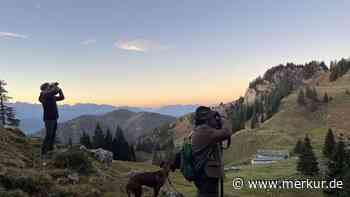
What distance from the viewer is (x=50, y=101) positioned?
686 inches

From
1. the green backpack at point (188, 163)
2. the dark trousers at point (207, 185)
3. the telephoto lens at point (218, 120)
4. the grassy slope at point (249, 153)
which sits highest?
the telephoto lens at point (218, 120)

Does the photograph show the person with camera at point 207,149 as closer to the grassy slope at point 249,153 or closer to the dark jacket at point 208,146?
the dark jacket at point 208,146

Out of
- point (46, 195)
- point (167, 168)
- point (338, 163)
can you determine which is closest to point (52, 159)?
point (46, 195)

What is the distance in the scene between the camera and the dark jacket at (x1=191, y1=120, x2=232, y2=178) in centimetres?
857

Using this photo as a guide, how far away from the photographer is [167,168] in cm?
1292

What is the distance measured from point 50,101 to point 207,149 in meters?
10.9

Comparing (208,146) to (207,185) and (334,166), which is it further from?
(334,166)

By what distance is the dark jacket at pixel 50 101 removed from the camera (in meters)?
17.2

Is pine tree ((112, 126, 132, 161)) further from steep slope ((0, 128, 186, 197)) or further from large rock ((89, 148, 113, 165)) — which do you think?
steep slope ((0, 128, 186, 197))

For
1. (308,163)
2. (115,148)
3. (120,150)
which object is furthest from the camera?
(120,150)

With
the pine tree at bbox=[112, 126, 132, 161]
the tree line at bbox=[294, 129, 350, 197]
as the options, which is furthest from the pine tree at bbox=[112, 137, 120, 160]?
the tree line at bbox=[294, 129, 350, 197]

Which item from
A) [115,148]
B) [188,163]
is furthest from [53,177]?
[115,148]

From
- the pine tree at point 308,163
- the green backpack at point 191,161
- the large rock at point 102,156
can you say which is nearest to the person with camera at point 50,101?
the large rock at point 102,156

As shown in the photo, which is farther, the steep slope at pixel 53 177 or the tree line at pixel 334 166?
the tree line at pixel 334 166
